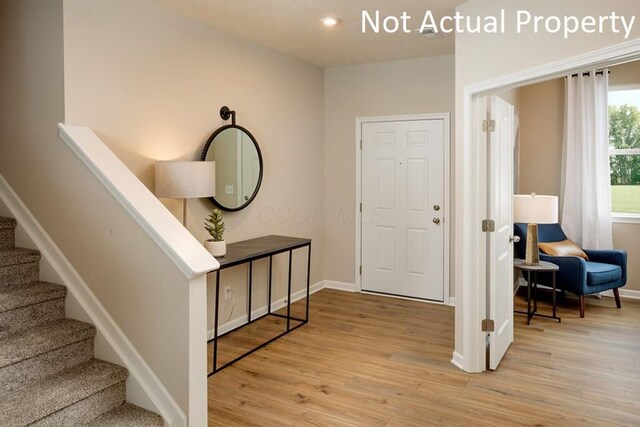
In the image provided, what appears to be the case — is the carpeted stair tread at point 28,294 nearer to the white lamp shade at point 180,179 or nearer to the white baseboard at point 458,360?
the white lamp shade at point 180,179

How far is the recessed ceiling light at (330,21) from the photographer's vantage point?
3.45m

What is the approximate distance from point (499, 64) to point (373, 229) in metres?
2.63

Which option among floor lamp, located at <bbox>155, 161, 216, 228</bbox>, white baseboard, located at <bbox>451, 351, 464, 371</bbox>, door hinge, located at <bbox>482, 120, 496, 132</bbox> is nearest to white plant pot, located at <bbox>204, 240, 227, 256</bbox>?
floor lamp, located at <bbox>155, 161, 216, 228</bbox>

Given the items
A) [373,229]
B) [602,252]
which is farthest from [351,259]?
[602,252]

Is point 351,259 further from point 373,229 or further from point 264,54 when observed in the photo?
point 264,54

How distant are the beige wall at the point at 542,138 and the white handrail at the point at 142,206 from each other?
14.7 ft

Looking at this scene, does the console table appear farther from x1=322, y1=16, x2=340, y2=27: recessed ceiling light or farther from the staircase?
x1=322, y1=16, x2=340, y2=27: recessed ceiling light

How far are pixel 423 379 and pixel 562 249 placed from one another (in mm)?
2570

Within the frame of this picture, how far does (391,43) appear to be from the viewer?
415 cm

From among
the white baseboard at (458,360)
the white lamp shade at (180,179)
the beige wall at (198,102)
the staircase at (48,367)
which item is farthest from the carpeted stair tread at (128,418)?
the white baseboard at (458,360)

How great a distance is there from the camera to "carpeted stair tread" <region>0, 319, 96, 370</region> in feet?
7.07

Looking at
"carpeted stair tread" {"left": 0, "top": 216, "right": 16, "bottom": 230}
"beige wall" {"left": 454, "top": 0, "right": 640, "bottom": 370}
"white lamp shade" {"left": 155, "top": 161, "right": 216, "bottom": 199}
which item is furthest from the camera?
"white lamp shade" {"left": 155, "top": 161, "right": 216, "bottom": 199}

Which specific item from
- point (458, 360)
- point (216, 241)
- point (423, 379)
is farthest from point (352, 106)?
point (423, 379)

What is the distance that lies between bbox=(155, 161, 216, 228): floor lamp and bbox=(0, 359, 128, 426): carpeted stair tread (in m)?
1.10
